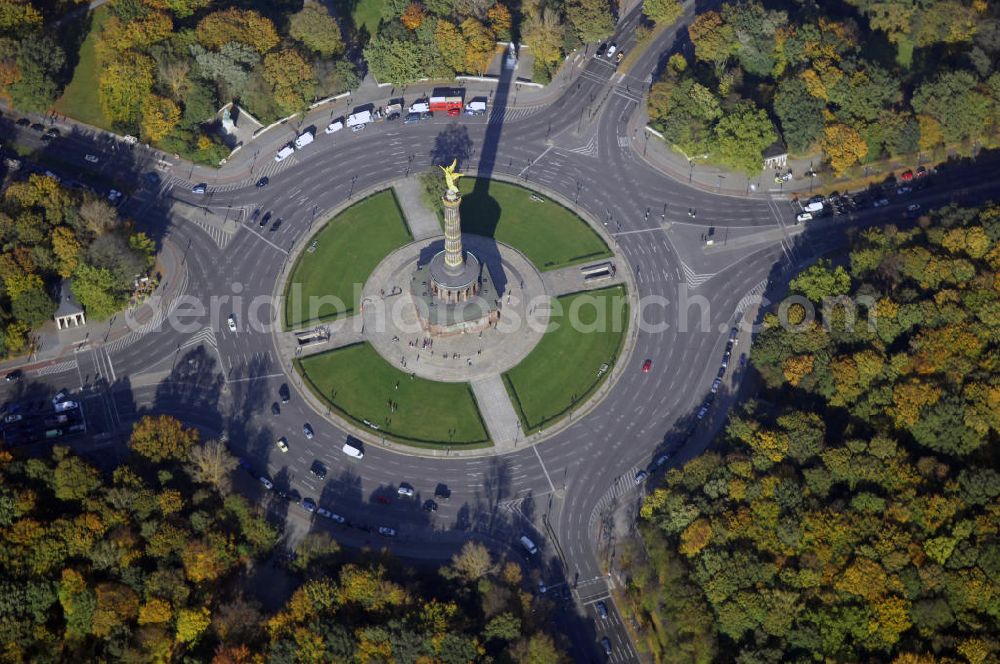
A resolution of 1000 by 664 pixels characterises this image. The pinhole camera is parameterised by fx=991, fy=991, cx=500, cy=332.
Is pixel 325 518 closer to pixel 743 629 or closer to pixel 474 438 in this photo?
pixel 474 438

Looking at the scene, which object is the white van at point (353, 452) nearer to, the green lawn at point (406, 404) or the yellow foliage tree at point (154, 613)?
the green lawn at point (406, 404)

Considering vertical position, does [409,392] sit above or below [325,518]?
above

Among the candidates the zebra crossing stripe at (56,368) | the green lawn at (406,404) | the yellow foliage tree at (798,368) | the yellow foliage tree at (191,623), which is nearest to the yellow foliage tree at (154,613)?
the yellow foliage tree at (191,623)

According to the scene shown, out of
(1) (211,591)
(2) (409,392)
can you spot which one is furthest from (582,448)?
(1) (211,591)

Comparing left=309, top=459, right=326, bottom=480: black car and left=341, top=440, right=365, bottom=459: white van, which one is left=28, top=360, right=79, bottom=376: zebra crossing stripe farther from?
left=341, top=440, right=365, bottom=459: white van

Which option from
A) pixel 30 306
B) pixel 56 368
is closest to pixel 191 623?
pixel 56 368

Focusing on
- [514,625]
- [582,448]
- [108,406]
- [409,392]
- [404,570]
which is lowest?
[514,625]
